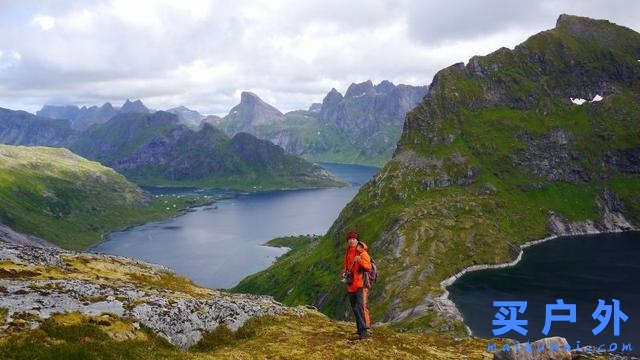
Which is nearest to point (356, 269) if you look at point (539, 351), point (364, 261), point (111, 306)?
point (364, 261)

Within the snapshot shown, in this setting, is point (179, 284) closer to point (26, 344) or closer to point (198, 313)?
point (198, 313)

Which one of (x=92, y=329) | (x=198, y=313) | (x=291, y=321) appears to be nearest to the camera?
(x=92, y=329)

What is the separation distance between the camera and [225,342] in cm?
3897

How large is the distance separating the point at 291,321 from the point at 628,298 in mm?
196254

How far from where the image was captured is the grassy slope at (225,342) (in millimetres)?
28656

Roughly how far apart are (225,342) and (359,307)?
1070 centimetres

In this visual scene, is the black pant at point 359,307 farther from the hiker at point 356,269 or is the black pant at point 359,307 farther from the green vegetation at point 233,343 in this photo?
the green vegetation at point 233,343

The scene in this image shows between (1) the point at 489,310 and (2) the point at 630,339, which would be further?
(1) the point at 489,310

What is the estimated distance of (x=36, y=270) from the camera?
164ft

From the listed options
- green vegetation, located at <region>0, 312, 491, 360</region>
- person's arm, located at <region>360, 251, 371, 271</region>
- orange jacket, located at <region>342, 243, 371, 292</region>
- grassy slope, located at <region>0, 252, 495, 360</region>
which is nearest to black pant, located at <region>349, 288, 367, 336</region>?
orange jacket, located at <region>342, 243, 371, 292</region>

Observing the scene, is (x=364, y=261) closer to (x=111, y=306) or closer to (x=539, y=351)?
(x=539, y=351)

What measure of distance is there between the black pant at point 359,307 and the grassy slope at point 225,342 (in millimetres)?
1304

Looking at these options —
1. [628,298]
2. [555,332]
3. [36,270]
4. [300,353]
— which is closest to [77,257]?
[36,270]

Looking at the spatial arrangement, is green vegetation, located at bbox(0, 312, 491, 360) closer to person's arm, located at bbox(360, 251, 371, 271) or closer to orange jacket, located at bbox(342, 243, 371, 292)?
orange jacket, located at bbox(342, 243, 371, 292)
